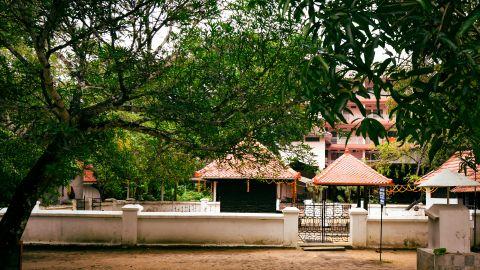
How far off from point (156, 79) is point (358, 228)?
30.0 feet

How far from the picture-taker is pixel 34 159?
29.6 ft

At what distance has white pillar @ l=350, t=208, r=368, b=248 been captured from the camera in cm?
1459

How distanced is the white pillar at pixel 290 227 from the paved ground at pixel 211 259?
306 mm

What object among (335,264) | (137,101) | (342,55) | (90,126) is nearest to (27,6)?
(90,126)

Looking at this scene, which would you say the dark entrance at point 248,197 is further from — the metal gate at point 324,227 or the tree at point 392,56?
the tree at point 392,56

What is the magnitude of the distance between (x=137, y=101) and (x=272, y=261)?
5.54 metres

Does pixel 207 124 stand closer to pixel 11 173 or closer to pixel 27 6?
pixel 27 6

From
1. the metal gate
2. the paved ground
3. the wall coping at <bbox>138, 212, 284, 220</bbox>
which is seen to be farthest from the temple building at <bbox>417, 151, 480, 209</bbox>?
the wall coping at <bbox>138, 212, 284, 220</bbox>

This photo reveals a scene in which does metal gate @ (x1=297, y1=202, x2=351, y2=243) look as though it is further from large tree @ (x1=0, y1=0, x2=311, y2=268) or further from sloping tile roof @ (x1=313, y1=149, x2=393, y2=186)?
large tree @ (x1=0, y1=0, x2=311, y2=268)

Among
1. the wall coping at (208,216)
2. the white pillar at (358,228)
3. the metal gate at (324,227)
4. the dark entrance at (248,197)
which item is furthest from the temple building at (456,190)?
the dark entrance at (248,197)

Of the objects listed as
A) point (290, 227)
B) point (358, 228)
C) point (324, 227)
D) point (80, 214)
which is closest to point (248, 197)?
point (324, 227)

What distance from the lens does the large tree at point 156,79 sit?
23.4 feet

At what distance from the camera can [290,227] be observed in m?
14.4

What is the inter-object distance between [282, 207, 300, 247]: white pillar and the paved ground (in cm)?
31
